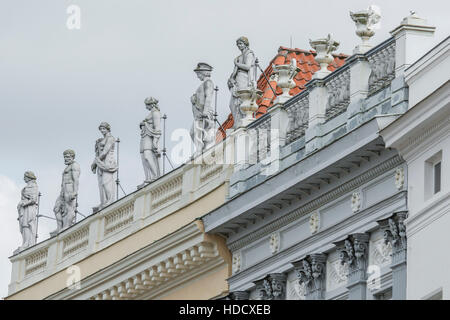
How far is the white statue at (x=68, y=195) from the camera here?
59094 millimetres

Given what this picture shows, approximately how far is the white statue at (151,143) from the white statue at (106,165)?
201 cm

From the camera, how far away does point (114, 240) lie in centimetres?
5572

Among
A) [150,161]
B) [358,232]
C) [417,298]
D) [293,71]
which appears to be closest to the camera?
[417,298]

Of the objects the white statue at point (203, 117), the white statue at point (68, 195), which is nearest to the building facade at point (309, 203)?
the white statue at point (203, 117)

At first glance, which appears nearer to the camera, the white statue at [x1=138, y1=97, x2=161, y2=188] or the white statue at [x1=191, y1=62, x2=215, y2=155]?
the white statue at [x1=191, y1=62, x2=215, y2=155]

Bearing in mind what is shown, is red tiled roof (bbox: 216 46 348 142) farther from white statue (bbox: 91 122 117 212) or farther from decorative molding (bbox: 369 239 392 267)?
decorative molding (bbox: 369 239 392 267)

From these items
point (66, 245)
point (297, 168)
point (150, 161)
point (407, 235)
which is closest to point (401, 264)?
point (407, 235)

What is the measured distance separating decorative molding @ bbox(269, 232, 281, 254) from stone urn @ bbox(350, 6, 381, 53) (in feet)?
14.9

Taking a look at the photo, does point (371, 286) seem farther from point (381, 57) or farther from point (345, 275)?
point (381, 57)

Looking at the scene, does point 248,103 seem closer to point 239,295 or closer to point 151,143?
point 151,143

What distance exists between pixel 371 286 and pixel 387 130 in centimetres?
328

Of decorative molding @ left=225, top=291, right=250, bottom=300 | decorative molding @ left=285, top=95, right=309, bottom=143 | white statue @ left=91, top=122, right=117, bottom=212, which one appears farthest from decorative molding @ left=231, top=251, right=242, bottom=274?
white statue @ left=91, top=122, right=117, bottom=212

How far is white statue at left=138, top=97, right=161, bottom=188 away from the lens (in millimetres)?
55375

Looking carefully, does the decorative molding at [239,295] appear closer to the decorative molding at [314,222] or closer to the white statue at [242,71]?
the decorative molding at [314,222]
